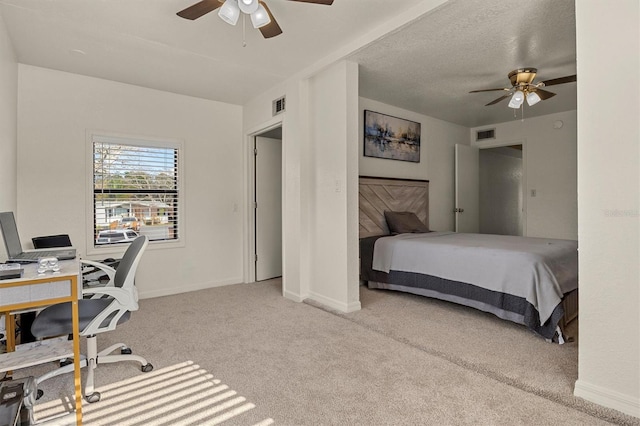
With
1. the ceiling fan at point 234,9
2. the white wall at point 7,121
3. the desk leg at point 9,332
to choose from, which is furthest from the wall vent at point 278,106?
the desk leg at point 9,332

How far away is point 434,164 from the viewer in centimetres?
578

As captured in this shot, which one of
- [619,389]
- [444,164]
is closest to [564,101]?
[444,164]

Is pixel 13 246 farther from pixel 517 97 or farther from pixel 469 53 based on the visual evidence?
pixel 517 97

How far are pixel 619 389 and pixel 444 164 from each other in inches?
180

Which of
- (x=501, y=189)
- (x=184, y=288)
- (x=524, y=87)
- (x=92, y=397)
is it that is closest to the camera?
(x=92, y=397)

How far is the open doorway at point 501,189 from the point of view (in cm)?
736

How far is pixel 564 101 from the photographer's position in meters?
4.79

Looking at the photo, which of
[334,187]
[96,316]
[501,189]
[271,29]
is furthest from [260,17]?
[501,189]

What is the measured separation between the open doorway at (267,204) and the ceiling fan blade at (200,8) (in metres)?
2.65

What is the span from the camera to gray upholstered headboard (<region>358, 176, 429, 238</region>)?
15.2 ft

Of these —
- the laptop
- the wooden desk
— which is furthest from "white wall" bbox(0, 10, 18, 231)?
the wooden desk

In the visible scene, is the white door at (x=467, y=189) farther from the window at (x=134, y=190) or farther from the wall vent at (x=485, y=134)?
the window at (x=134, y=190)

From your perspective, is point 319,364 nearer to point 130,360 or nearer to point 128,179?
point 130,360

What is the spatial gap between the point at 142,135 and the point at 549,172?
19.5ft
